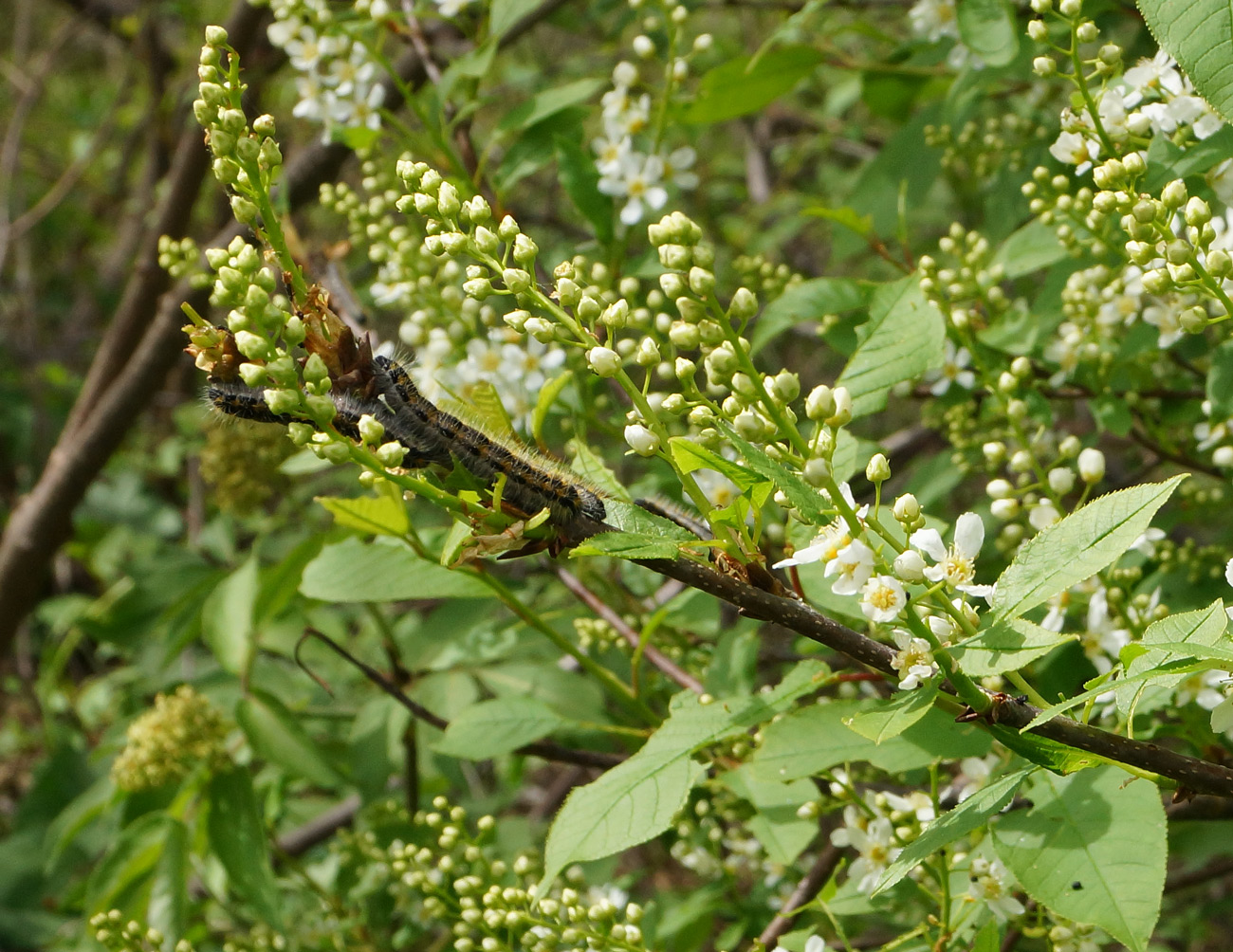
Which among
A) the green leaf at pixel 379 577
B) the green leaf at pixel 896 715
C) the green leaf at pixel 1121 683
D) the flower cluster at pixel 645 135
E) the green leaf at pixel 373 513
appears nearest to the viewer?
the green leaf at pixel 1121 683

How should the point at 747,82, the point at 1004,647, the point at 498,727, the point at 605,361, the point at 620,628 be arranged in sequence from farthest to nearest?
the point at 747,82, the point at 620,628, the point at 498,727, the point at 605,361, the point at 1004,647

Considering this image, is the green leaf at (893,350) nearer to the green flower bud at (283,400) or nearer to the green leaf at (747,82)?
the green flower bud at (283,400)

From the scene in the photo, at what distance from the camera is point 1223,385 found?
A: 2.26 meters

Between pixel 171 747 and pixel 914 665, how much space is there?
2.47m

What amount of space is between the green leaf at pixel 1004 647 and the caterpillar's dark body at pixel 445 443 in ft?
1.84

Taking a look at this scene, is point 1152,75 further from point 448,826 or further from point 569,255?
point 448,826

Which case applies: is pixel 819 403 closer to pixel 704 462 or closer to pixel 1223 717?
pixel 704 462

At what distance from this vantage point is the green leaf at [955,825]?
1407 millimetres

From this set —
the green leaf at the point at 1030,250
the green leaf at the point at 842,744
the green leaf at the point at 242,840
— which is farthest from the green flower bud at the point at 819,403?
the green leaf at the point at 242,840

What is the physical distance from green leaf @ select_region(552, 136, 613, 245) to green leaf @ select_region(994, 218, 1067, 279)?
40.6 inches

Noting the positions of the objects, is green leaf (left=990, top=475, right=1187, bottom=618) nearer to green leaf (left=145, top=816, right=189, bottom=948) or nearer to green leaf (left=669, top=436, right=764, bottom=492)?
green leaf (left=669, top=436, right=764, bottom=492)

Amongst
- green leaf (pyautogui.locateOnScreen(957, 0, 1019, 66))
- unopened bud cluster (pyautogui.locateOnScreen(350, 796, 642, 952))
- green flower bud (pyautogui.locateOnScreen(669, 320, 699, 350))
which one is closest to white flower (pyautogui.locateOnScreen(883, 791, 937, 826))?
unopened bud cluster (pyautogui.locateOnScreen(350, 796, 642, 952))

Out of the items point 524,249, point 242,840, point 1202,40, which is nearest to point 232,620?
point 242,840

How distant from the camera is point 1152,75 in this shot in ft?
7.08
